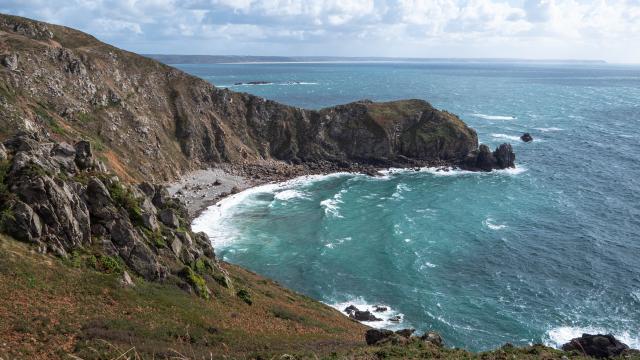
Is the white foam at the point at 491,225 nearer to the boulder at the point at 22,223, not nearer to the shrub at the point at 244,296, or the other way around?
the shrub at the point at 244,296

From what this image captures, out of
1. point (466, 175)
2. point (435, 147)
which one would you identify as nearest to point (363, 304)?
point (466, 175)

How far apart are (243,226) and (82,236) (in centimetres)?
5101

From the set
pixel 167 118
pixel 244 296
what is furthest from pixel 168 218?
pixel 167 118

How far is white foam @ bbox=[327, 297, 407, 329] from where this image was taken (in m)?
55.9

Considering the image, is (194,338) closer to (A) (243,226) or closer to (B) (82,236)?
(B) (82,236)

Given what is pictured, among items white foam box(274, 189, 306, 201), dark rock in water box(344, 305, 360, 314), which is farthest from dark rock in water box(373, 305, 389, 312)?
white foam box(274, 189, 306, 201)

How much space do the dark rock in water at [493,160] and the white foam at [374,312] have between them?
247ft

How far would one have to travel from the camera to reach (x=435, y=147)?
133 meters

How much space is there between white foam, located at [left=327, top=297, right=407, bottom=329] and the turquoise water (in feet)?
0.86

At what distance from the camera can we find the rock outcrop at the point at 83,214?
33.7 meters

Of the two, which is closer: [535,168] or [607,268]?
[607,268]

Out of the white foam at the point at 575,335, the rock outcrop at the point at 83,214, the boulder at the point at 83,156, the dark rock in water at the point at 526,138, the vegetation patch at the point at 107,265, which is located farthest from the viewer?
the dark rock in water at the point at 526,138

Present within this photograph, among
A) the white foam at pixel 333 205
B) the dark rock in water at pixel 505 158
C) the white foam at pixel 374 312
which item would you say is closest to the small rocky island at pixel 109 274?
the white foam at pixel 374 312

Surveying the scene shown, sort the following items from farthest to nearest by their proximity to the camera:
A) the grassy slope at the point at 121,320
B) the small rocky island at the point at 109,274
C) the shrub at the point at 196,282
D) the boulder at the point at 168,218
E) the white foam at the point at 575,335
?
the white foam at the point at 575,335 → the boulder at the point at 168,218 → the shrub at the point at 196,282 → the small rocky island at the point at 109,274 → the grassy slope at the point at 121,320
